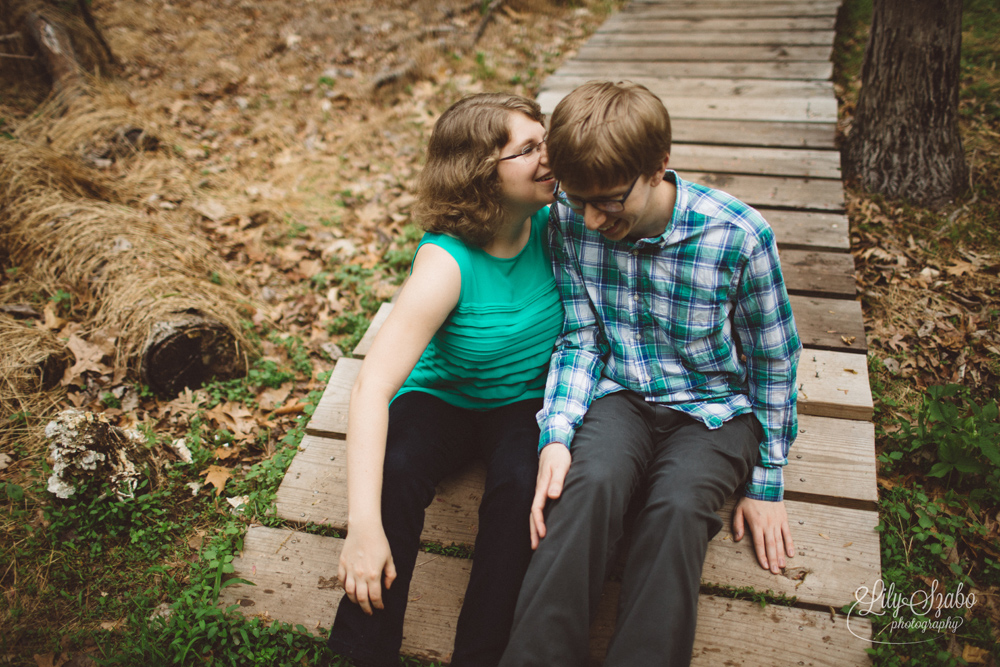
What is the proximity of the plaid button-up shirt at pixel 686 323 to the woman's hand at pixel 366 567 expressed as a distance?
1.96ft

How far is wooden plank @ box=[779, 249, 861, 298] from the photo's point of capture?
8.77ft

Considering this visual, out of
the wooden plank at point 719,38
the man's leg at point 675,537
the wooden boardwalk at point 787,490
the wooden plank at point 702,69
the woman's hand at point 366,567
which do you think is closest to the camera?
the man's leg at point 675,537

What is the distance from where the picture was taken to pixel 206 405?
2836mm

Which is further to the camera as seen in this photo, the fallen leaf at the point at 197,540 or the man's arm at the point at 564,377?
the fallen leaf at the point at 197,540

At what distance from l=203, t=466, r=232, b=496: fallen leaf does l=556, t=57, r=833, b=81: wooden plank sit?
3996 millimetres

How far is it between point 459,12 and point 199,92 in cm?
343

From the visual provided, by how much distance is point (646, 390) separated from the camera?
1.92m

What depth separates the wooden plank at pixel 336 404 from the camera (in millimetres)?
2451

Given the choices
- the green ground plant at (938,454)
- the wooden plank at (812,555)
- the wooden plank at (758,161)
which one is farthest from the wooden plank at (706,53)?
the wooden plank at (812,555)

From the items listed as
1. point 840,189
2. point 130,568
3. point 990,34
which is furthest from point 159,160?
point 990,34

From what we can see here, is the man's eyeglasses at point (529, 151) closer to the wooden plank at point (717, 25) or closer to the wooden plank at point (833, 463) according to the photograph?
the wooden plank at point (833, 463)

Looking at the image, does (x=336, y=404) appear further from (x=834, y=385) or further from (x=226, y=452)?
(x=834, y=385)

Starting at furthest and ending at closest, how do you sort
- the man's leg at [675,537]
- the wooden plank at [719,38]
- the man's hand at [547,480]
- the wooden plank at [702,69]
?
the wooden plank at [719,38]
the wooden plank at [702,69]
the man's hand at [547,480]
the man's leg at [675,537]

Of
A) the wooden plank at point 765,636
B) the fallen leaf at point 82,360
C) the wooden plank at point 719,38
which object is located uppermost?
the wooden plank at point 719,38
